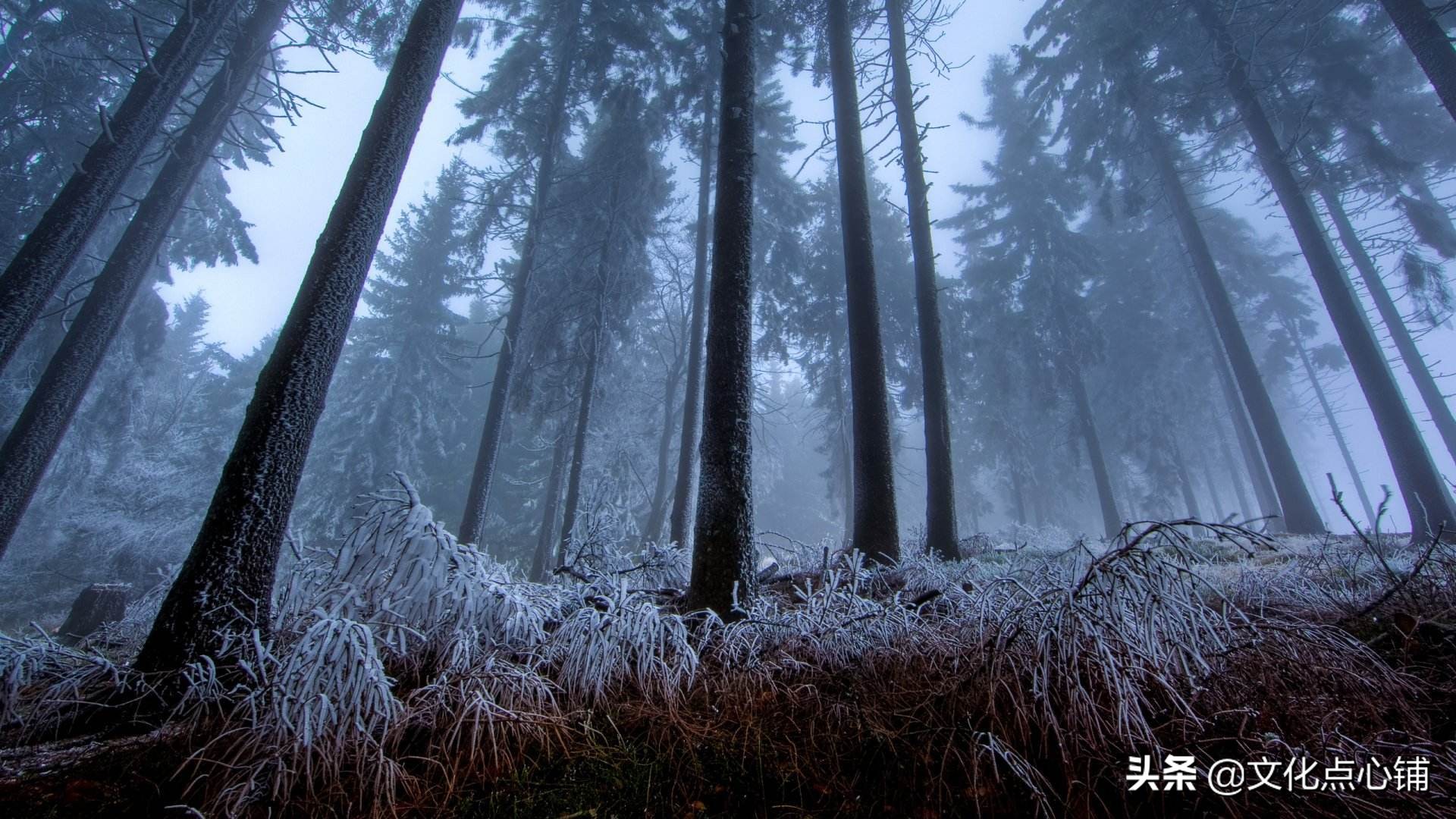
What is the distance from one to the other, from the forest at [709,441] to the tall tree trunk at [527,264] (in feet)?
0.46

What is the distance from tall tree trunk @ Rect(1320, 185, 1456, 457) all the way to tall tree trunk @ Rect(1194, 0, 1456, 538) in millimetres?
7861

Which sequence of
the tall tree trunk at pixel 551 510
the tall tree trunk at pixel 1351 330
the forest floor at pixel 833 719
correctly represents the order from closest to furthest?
the forest floor at pixel 833 719 < the tall tree trunk at pixel 1351 330 < the tall tree trunk at pixel 551 510

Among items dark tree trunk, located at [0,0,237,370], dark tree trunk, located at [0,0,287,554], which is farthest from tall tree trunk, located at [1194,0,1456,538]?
dark tree trunk, located at [0,0,287,554]

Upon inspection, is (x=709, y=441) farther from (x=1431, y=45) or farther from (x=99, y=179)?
(x=1431, y=45)

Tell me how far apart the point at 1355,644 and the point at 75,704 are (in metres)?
5.62

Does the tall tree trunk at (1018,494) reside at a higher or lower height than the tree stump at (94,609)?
higher

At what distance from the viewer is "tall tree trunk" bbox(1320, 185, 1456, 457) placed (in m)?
14.6

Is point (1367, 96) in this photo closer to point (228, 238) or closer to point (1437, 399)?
point (1437, 399)

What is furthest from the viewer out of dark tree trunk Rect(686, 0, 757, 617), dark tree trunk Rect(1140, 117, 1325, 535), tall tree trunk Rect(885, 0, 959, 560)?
dark tree trunk Rect(1140, 117, 1325, 535)

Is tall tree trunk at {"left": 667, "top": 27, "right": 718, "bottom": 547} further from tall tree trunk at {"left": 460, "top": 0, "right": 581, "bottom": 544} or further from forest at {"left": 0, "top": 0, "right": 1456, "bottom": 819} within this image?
tall tree trunk at {"left": 460, "top": 0, "right": 581, "bottom": 544}

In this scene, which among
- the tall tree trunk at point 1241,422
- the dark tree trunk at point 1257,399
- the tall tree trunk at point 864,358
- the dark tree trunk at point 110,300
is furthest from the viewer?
the tall tree trunk at point 1241,422

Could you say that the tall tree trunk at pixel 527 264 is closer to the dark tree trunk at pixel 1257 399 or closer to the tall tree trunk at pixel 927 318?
the tall tree trunk at pixel 927 318

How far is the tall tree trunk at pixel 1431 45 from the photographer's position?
6.24 meters

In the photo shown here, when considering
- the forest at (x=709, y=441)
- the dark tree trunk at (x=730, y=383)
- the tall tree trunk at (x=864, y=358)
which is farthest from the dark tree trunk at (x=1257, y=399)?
the dark tree trunk at (x=730, y=383)
